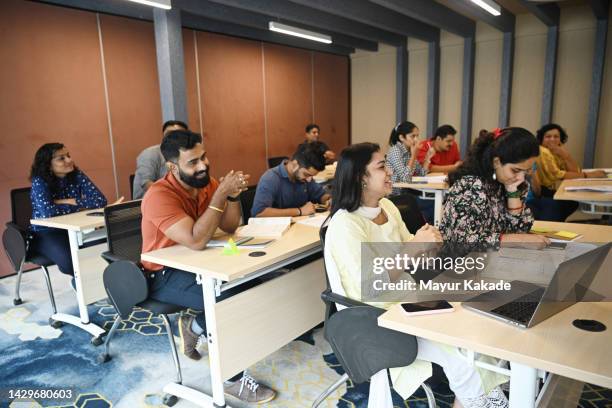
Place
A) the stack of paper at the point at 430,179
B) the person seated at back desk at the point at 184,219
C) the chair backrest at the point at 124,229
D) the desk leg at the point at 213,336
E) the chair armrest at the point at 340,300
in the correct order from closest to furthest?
1. the chair armrest at the point at 340,300
2. the desk leg at the point at 213,336
3. the person seated at back desk at the point at 184,219
4. the chair backrest at the point at 124,229
5. the stack of paper at the point at 430,179

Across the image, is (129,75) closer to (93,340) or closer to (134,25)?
(134,25)

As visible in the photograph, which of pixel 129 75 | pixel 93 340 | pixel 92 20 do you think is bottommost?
pixel 93 340

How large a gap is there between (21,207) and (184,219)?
6.39ft

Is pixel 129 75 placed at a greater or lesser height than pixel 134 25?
lesser

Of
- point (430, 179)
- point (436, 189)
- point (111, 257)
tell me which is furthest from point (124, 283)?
point (430, 179)

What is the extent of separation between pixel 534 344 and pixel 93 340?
2.61 metres

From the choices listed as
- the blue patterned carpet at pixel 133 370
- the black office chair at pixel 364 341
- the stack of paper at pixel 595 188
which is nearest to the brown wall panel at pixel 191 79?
the blue patterned carpet at pixel 133 370

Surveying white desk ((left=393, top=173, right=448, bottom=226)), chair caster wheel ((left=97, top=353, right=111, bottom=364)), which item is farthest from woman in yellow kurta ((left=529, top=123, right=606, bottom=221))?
chair caster wheel ((left=97, top=353, right=111, bottom=364))

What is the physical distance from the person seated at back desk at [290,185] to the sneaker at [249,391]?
110cm

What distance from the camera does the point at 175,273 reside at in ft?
7.43

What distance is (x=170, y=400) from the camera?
7.07 ft

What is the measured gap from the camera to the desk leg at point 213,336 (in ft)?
6.38

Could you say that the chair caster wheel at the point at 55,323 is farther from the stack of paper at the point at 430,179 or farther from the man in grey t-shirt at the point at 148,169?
the stack of paper at the point at 430,179

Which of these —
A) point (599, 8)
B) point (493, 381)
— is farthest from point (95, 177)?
point (599, 8)
